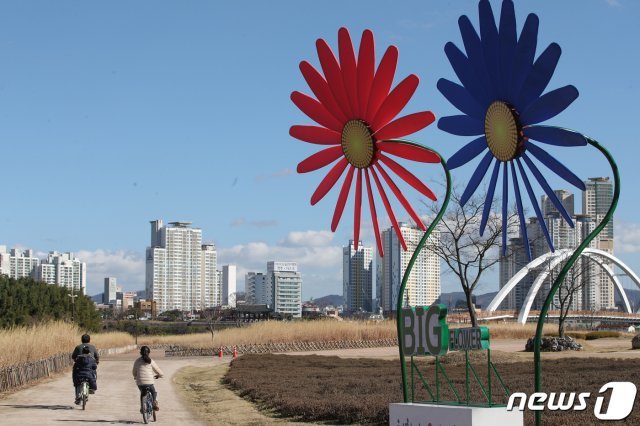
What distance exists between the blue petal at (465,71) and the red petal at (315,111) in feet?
5.31

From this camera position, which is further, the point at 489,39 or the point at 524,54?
the point at 489,39

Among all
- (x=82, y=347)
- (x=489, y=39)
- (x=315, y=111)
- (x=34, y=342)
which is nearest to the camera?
(x=489, y=39)

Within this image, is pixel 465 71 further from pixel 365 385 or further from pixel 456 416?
pixel 365 385

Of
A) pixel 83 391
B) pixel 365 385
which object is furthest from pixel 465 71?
pixel 365 385

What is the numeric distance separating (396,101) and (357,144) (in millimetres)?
891

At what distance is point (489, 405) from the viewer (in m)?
10.6

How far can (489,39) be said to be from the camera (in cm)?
982

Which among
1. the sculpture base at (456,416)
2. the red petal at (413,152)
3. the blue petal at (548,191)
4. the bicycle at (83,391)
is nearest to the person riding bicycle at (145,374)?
the bicycle at (83,391)

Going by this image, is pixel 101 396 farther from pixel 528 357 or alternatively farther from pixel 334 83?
pixel 528 357

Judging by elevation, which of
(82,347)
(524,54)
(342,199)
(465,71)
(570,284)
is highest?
(465,71)

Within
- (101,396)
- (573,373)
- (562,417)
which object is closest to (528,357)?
(573,373)

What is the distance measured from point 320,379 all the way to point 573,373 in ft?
23.7

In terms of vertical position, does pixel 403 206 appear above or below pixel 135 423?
above

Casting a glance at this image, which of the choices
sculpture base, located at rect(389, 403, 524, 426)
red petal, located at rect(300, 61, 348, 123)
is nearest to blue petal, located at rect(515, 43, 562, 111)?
red petal, located at rect(300, 61, 348, 123)
